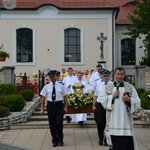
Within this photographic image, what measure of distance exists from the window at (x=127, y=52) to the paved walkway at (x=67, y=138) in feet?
75.8

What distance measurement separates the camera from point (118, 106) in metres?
7.69

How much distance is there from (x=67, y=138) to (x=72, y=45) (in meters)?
21.8

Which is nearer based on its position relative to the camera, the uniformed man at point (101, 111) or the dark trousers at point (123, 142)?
the dark trousers at point (123, 142)

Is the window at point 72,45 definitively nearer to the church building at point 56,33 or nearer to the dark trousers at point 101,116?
the church building at point 56,33

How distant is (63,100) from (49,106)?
477 millimetres

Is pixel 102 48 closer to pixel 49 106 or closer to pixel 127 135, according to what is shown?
pixel 49 106

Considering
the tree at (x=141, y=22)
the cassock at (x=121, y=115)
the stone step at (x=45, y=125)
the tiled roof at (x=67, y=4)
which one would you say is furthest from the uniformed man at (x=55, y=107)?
the tiled roof at (x=67, y=4)

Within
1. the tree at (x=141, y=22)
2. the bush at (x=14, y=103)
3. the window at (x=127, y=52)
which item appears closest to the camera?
the bush at (x=14, y=103)

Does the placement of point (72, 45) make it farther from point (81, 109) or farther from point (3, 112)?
point (81, 109)

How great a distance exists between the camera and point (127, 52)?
37.8 metres

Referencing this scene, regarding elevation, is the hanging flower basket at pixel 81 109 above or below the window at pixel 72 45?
below

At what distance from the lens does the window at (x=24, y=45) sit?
110 feet

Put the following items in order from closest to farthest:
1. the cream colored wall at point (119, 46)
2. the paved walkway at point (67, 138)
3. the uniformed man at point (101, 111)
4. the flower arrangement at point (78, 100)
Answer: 1. the uniformed man at point (101, 111)
2. the paved walkway at point (67, 138)
3. the flower arrangement at point (78, 100)
4. the cream colored wall at point (119, 46)

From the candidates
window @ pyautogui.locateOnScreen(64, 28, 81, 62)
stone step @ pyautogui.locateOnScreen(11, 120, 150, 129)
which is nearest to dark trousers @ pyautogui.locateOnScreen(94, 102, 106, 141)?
stone step @ pyautogui.locateOnScreen(11, 120, 150, 129)
